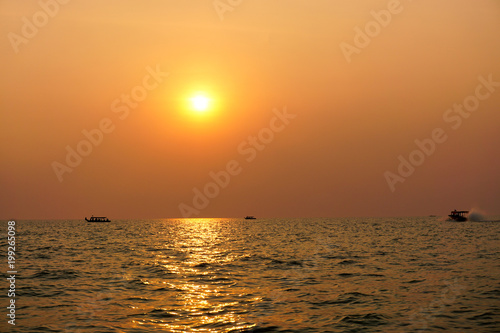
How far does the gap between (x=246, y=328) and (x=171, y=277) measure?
16.6 meters

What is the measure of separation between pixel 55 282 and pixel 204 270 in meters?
12.7

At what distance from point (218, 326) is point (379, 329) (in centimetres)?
730

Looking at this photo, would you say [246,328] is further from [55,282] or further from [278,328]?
[55,282]

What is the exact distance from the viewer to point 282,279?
3484 cm

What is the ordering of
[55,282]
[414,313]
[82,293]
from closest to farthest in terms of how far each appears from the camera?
[414,313], [82,293], [55,282]

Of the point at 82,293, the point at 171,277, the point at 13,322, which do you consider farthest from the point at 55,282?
the point at 13,322

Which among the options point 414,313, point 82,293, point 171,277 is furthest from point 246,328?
point 171,277

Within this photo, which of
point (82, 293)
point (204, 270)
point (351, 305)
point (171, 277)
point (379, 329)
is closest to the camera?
point (379, 329)

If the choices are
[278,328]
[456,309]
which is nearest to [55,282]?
[278,328]

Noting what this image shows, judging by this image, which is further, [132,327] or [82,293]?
[82,293]

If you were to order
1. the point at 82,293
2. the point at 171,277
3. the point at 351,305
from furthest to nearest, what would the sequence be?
the point at 171,277 → the point at 82,293 → the point at 351,305

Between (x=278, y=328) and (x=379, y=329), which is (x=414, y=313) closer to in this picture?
(x=379, y=329)

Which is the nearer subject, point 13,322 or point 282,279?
point 13,322

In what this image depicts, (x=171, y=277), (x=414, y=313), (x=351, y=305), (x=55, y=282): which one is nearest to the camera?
(x=414, y=313)
